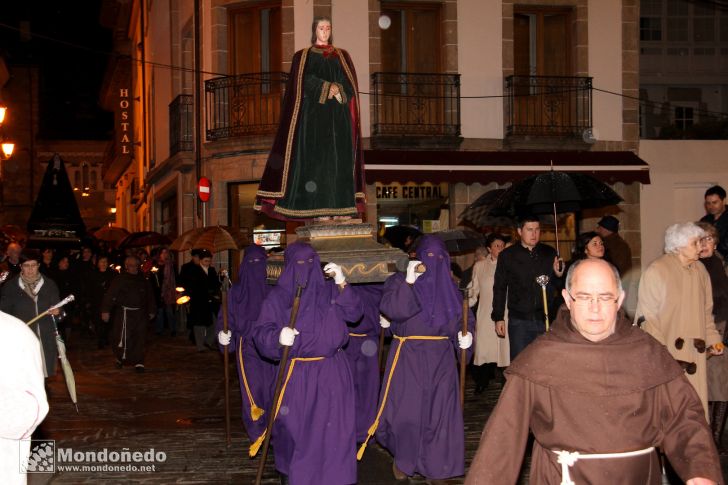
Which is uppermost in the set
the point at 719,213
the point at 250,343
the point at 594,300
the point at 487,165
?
the point at 487,165

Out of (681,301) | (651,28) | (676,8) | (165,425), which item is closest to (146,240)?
(165,425)

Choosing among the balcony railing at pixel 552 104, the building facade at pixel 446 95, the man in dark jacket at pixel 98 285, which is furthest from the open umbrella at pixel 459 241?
the man in dark jacket at pixel 98 285

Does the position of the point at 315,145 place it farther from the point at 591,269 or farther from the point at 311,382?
the point at 591,269

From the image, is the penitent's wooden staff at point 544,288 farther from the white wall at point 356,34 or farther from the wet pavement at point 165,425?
the white wall at point 356,34

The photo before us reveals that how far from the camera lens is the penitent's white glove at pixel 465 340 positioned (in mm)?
8445

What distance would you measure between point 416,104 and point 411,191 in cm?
180

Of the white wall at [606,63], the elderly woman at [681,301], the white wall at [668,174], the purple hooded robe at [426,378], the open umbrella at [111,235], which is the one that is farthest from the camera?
the open umbrella at [111,235]

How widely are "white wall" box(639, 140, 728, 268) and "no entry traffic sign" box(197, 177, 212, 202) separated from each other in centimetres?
922

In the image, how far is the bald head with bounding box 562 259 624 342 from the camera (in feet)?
14.1

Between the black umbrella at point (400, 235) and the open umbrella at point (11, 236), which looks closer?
the black umbrella at point (400, 235)

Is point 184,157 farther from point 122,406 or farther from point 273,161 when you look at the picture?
point 273,161

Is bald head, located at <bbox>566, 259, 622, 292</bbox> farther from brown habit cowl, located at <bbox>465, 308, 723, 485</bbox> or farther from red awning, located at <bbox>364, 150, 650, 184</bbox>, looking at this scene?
red awning, located at <bbox>364, 150, 650, 184</bbox>

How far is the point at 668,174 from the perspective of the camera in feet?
72.4

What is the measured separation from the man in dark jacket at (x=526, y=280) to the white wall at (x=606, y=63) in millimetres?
12051
